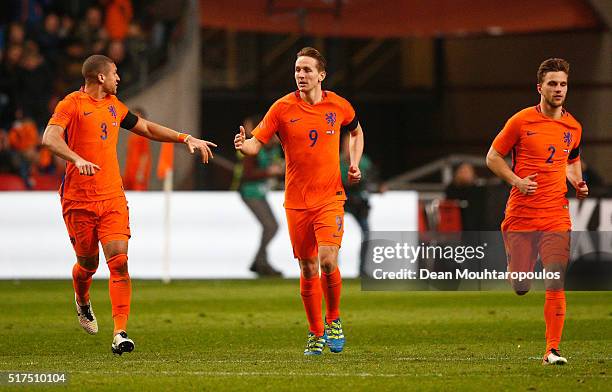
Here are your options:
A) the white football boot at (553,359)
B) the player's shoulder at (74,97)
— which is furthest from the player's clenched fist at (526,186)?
the player's shoulder at (74,97)

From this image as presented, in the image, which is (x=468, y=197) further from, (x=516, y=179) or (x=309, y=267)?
(x=516, y=179)

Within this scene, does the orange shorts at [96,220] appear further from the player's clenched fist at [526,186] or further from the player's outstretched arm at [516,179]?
the player's clenched fist at [526,186]

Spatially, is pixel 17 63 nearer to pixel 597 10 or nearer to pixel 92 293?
pixel 92 293

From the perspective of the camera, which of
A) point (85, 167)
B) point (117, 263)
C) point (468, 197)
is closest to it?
point (85, 167)

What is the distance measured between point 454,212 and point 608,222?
6.97ft

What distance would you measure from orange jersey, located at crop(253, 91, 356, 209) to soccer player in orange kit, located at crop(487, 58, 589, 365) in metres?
1.21

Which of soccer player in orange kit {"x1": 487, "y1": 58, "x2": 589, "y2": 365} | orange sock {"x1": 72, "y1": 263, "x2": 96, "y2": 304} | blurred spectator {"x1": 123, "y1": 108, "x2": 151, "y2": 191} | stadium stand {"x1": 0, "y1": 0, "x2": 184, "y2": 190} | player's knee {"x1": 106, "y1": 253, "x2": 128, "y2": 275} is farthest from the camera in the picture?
stadium stand {"x1": 0, "y1": 0, "x2": 184, "y2": 190}

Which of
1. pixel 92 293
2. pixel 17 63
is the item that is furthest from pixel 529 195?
pixel 17 63

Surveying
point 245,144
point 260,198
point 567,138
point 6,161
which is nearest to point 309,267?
point 245,144

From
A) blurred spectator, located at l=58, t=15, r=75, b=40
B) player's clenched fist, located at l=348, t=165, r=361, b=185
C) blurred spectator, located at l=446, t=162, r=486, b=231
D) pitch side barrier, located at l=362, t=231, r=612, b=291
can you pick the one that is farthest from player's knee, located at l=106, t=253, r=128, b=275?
blurred spectator, located at l=58, t=15, r=75, b=40

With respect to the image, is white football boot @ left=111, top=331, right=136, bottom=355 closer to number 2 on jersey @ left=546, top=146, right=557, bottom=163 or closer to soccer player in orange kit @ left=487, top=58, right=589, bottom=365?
soccer player in orange kit @ left=487, top=58, right=589, bottom=365

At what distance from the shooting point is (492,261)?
39.7 ft

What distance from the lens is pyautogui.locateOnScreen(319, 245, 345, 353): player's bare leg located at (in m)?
9.99

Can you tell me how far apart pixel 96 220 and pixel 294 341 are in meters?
2.03
